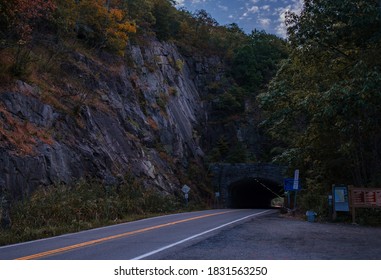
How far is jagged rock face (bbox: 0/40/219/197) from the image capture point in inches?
661

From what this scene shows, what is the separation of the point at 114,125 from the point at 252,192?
28051 mm

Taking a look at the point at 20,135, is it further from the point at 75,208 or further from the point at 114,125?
the point at 114,125

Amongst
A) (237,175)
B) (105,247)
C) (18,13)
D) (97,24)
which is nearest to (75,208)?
(105,247)

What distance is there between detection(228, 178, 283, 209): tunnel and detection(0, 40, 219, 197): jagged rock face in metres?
5.88

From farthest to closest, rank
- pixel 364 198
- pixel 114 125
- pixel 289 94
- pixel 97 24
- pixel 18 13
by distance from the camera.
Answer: pixel 97 24, pixel 114 125, pixel 18 13, pixel 289 94, pixel 364 198

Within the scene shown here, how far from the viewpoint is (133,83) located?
32.0 metres

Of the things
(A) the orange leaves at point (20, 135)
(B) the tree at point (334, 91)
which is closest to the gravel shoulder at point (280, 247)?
(B) the tree at point (334, 91)

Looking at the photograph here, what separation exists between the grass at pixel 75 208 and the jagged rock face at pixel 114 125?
2.68 feet

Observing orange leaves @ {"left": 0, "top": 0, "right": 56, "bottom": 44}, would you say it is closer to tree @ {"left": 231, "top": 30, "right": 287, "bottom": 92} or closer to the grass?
the grass

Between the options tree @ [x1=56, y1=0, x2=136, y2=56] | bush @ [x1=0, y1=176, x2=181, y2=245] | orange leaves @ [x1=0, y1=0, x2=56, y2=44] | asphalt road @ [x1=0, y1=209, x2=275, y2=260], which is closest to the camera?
asphalt road @ [x1=0, y1=209, x2=275, y2=260]

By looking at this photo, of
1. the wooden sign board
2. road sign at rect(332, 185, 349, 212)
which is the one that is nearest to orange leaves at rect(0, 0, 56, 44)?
road sign at rect(332, 185, 349, 212)

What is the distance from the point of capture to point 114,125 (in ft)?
82.7

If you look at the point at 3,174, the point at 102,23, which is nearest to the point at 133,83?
the point at 102,23

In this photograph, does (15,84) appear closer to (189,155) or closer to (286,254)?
(286,254)
